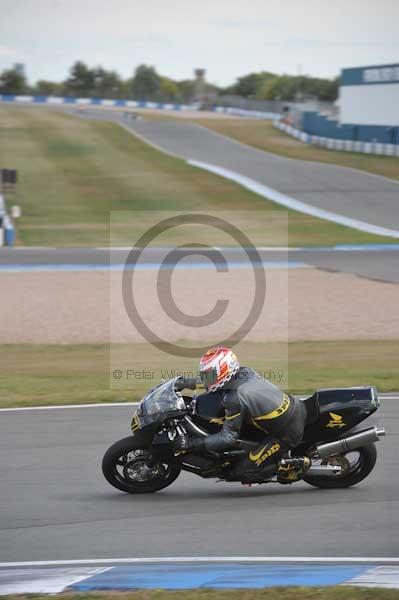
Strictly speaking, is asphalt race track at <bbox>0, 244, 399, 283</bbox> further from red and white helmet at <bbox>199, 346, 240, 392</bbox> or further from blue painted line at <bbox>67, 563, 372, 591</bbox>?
blue painted line at <bbox>67, 563, 372, 591</bbox>

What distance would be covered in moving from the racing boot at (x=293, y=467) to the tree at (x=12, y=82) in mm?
112578

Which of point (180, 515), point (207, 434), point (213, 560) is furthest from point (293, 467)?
point (213, 560)


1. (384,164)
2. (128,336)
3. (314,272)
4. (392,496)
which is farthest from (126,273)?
(392,496)

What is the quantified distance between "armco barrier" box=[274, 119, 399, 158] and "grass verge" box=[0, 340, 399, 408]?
17.8 meters

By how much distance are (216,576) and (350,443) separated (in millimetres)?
2292

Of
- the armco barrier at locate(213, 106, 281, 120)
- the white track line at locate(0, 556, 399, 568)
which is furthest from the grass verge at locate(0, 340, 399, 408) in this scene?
the armco barrier at locate(213, 106, 281, 120)

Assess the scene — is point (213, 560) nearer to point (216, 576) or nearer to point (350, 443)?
point (216, 576)

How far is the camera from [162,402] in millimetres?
7961

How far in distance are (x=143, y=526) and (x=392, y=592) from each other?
2335 mm

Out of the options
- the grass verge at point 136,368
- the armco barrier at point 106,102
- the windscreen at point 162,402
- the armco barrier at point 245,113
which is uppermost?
the armco barrier at point 106,102

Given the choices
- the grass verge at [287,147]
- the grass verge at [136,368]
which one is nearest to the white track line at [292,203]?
the grass verge at [287,147]

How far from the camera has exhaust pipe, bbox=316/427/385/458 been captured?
813 centimetres

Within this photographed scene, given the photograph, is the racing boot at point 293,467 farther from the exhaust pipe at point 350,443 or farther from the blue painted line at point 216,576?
the blue painted line at point 216,576

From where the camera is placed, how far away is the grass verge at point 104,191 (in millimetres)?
32312
